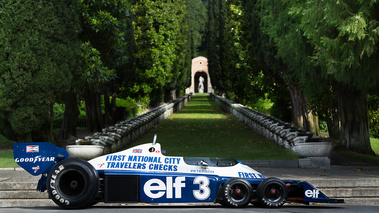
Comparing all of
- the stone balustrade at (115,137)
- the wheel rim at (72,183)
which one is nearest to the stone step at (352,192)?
the wheel rim at (72,183)

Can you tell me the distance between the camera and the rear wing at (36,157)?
7.74 metres

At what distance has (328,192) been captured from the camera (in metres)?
9.72

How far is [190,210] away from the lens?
25.1ft

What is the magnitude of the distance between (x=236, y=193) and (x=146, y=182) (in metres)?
1.42

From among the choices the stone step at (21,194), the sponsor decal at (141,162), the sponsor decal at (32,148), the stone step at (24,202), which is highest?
the sponsor decal at (32,148)

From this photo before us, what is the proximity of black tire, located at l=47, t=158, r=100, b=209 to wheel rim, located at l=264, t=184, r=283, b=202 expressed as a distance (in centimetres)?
264

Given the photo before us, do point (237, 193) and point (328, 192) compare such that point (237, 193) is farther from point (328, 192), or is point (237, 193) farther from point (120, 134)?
point (120, 134)

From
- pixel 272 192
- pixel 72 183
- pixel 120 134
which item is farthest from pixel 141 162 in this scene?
pixel 120 134

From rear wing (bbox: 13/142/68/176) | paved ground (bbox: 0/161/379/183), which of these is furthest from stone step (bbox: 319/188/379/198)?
rear wing (bbox: 13/142/68/176)

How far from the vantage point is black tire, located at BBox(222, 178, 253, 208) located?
768cm

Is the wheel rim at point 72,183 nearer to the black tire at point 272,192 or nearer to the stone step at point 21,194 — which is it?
the stone step at point 21,194

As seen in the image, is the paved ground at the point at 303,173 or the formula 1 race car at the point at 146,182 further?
the paved ground at the point at 303,173

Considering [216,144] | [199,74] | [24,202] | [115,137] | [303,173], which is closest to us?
[24,202]

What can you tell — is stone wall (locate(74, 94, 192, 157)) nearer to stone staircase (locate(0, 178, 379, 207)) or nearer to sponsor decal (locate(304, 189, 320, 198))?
stone staircase (locate(0, 178, 379, 207))
